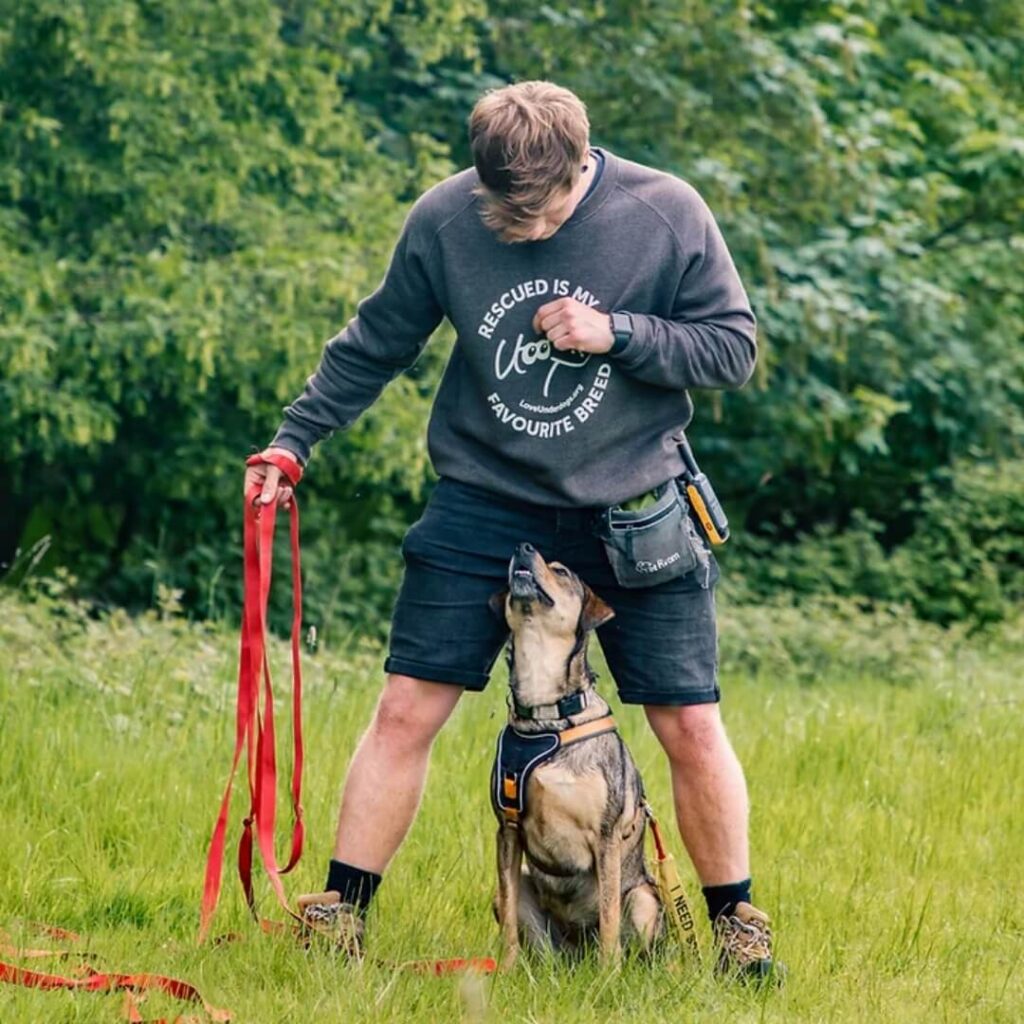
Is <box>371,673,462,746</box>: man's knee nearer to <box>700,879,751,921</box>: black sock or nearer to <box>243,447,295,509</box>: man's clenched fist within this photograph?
<box>243,447,295,509</box>: man's clenched fist

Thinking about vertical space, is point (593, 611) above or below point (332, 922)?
above

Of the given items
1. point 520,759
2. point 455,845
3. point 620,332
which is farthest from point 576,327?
point 455,845

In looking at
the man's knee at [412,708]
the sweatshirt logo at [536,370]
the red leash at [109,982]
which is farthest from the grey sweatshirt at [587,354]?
the red leash at [109,982]

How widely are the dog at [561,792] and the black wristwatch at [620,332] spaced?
1.73 ft

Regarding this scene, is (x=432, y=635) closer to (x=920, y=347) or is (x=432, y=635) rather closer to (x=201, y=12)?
(x=201, y=12)

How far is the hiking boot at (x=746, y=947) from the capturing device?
4.42 metres

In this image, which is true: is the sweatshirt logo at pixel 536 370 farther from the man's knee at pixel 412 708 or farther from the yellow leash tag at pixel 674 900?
the yellow leash tag at pixel 674 900

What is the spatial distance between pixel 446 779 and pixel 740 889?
1.63 metres

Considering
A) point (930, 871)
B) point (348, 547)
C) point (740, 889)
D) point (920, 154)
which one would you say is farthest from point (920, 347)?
point (740, 889)

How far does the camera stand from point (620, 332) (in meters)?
4.23

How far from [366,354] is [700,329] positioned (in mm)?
856

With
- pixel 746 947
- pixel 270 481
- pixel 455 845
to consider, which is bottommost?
pixel 455 845

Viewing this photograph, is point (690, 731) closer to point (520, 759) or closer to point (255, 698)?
point (520, 759)

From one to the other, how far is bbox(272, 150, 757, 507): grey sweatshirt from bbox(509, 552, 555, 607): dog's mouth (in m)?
0.17
